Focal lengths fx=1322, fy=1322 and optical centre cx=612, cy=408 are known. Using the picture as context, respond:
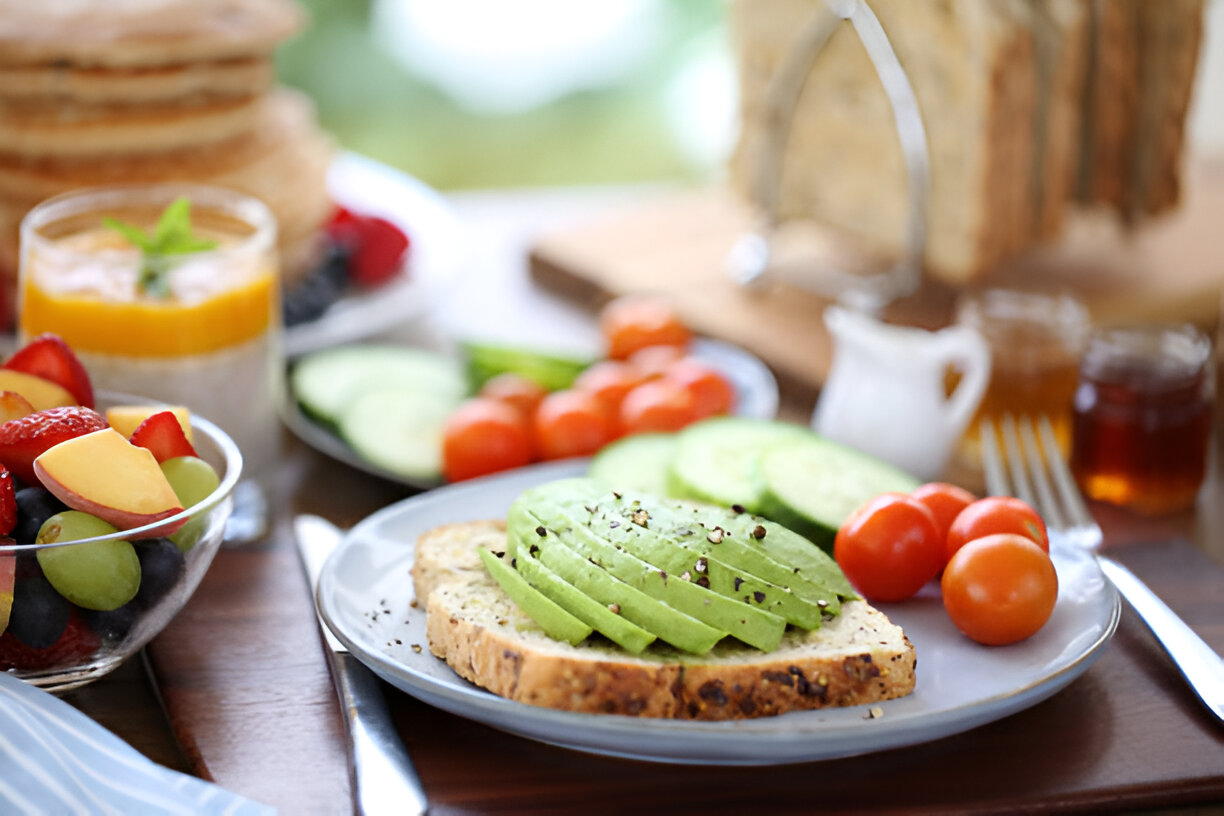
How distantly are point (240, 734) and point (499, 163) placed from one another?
4.90 metres

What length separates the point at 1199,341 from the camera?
1.82 metres

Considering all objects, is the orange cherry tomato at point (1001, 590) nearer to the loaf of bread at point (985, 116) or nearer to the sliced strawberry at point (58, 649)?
the sliced strawberry at point (58, 649)

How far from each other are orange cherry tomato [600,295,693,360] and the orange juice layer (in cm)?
67

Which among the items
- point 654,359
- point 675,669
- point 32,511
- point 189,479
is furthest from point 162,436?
point 654,359

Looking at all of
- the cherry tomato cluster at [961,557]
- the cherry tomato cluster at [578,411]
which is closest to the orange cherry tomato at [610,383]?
the cherry tomato cluster at [578,411]

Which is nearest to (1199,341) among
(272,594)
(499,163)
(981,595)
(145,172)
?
(981,595)

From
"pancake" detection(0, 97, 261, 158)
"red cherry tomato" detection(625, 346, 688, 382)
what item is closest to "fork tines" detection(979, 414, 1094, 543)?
"red cherry tomato" detection(625, 346, 688, 382)

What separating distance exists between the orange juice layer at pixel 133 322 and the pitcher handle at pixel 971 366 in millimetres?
982

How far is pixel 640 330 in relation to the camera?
2.19 metres

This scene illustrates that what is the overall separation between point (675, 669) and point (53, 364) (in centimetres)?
79

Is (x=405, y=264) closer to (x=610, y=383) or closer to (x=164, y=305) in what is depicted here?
(x=610, y=383)

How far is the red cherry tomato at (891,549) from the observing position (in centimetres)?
141

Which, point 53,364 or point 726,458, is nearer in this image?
point 53,364

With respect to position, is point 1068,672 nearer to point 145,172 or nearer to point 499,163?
point 145,172
